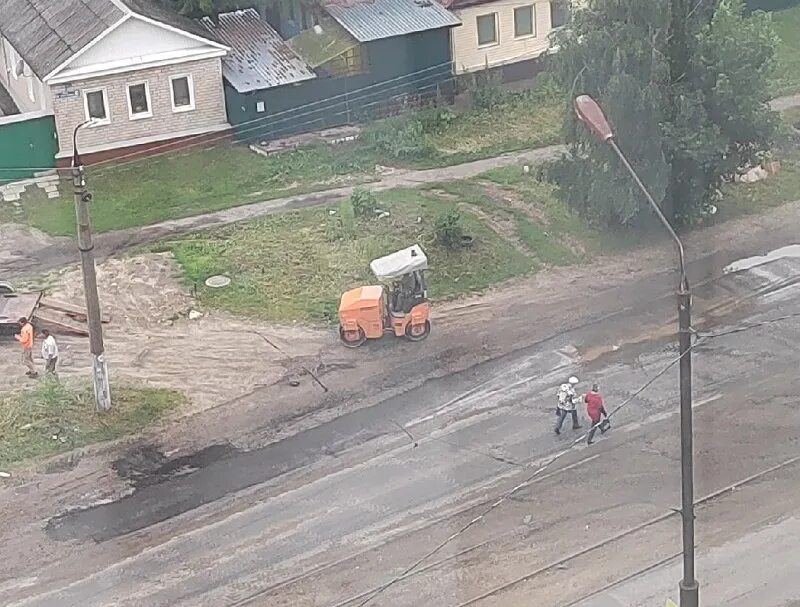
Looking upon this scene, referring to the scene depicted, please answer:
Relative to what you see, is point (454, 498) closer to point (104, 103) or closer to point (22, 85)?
point (104, 103)

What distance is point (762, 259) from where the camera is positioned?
21.0 m

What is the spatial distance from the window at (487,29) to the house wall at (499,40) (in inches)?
2.3

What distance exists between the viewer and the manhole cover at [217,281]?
67.4ft

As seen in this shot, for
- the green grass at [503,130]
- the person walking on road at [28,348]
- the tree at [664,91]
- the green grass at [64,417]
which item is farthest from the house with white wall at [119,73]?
the green grass at [64,417]

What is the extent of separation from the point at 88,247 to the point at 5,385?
8.07 feet

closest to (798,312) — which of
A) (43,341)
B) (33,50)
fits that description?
(43,341)

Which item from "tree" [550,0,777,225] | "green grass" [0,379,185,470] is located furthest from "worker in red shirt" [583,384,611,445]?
"tree" [550,0,777,225]

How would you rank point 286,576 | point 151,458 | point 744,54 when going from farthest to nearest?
1. point 744,54
2. point 151,458
3. point 286,576

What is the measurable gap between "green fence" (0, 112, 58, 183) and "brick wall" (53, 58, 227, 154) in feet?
0.65

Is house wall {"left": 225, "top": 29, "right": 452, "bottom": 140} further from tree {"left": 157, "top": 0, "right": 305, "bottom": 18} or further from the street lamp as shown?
the street lamp

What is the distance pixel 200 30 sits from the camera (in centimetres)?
2652

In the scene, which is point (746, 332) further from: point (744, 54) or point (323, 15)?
point (323, 15)

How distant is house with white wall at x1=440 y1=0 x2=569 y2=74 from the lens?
27.7 meters

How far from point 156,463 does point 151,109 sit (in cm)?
1051
